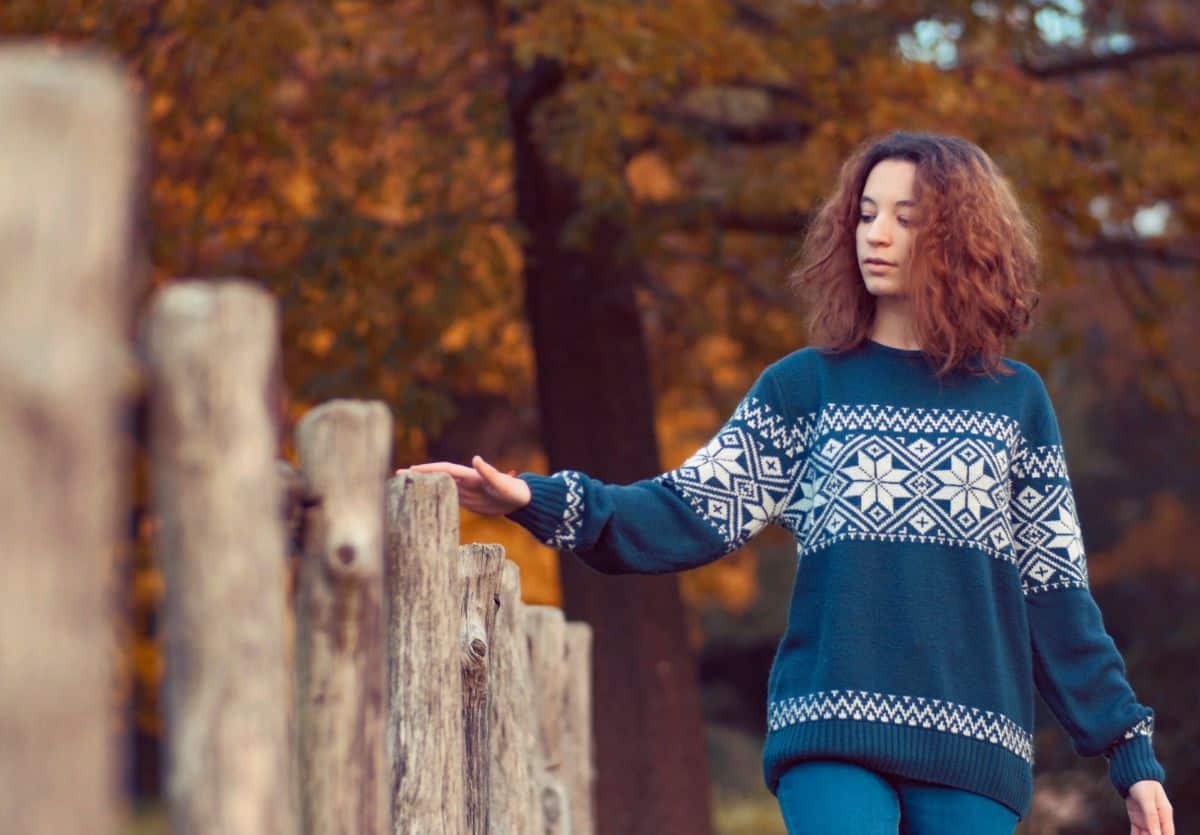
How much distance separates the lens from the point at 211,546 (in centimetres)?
194

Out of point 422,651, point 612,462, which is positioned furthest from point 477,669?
point 612,462

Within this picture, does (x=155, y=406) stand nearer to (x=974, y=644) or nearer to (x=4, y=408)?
(x=4, y=408)

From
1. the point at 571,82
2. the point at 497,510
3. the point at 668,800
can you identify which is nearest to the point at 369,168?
the point at 571,82

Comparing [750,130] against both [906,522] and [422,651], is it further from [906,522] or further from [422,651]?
[422,651]

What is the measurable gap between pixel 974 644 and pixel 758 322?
6412mm

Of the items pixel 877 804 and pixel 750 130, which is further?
pixel 750 130

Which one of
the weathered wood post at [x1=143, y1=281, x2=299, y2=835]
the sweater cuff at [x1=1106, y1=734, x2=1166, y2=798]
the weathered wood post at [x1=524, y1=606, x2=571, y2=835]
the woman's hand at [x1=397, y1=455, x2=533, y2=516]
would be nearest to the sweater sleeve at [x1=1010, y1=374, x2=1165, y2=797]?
the sweater cuff at [x1=1106, y1=734, x2=1166, y2=798]

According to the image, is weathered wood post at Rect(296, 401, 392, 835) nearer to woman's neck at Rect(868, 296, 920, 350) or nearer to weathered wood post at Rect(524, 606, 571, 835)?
woman's neck at Rect(868, 296, 920, 350)

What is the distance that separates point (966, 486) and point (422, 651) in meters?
1.06

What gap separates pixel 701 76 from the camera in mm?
7508

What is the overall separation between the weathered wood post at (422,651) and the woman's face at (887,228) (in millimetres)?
959

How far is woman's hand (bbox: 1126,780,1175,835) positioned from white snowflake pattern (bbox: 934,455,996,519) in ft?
2.06

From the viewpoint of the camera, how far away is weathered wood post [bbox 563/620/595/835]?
6.20m

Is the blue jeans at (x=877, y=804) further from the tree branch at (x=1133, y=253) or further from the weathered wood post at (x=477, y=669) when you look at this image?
the tree branch at (x=1133, y=253)
